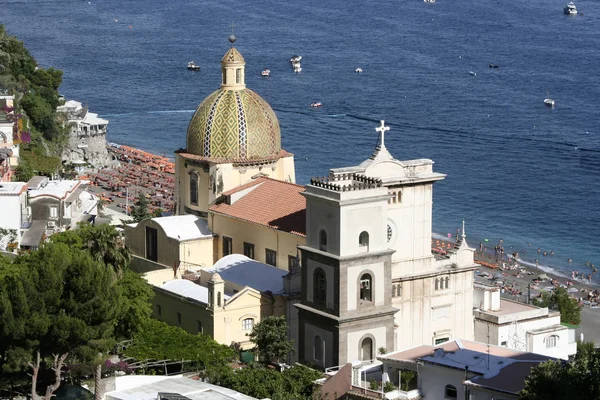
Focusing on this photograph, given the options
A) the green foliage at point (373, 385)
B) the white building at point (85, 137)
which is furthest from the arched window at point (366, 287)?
the white building at point (85, 137)

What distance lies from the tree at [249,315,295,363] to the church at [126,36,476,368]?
0.96 m

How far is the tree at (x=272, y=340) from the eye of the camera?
6159 cm

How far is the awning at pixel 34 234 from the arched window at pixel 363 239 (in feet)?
68.0

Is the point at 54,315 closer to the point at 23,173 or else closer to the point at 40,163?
the point at 23,173

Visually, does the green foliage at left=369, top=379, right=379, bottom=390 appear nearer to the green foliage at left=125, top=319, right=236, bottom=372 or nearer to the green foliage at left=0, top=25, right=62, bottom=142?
the green foliage at left=125, top=319, right=236, bottom=372

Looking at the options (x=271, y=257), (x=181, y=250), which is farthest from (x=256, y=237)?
(x=181, y=250)

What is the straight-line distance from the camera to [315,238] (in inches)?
2434

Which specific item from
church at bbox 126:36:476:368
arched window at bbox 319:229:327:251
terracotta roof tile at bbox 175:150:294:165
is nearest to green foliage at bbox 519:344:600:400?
church at bbox 126:36:476:368

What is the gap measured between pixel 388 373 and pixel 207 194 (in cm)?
1945

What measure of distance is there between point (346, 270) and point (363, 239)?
1.49 m

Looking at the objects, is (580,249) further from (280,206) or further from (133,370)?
(133,370)

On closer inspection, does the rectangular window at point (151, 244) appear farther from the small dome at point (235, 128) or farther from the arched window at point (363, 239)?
the arched window at point (363, 239)

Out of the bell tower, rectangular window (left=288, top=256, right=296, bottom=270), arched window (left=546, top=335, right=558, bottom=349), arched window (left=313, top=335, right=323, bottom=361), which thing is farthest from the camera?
arched window (left=546, top=335, right=558, bottom=349)

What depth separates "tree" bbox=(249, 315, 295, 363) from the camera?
6159 cm
